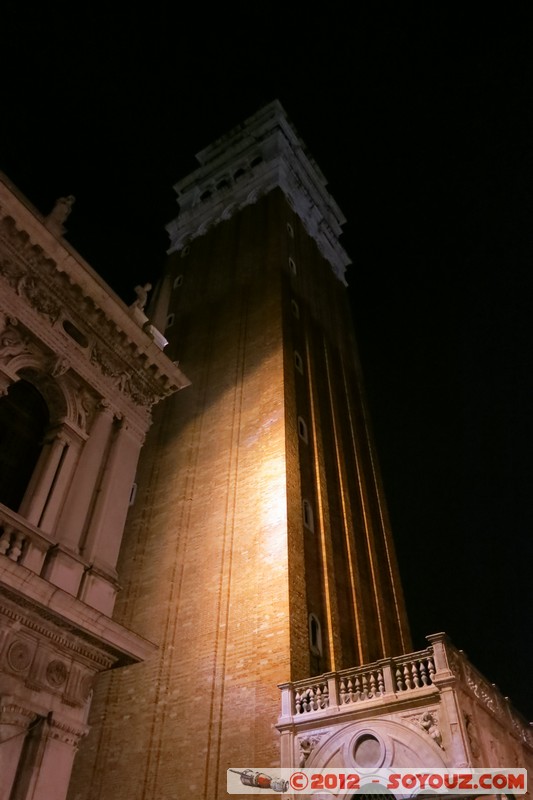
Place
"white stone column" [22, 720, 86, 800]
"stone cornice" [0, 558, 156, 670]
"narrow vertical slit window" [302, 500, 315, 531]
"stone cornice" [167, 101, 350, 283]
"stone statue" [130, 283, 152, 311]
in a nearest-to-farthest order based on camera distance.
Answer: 1. "white stone column" [22, 720, 86, 800]
2. "stone cornice" [0, 558, 156, 670]
3. "stone statue" [130, 283, 152, 311]
4. "narrow vertical slit window" [302, 500, 315, 531]
5. "stone cornice" [167, 101, 350, 283]

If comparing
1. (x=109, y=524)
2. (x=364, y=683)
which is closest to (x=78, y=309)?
(x=109, y=524)

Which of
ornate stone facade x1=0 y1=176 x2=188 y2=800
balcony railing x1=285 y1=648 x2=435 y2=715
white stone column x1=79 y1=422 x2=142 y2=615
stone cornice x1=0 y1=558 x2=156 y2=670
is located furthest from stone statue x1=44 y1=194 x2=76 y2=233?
balcony railing x1=285 y1=648 x2=435 y2=715

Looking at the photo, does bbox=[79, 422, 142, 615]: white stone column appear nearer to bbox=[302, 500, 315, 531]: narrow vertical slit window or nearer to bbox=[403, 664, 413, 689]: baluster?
bbox=[403, 664, 413, 689]: baluster

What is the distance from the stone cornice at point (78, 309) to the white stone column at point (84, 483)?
621 mm

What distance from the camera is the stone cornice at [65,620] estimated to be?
755 centimetres

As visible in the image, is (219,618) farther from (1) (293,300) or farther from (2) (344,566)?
(1) (293,300)

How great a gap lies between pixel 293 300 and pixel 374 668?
646 inches

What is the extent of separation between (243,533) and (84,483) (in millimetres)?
7437

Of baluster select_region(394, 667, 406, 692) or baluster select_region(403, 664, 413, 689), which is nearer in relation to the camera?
baluster select_region(403, 664, 413, 689)

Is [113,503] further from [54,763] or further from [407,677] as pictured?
[407,677]

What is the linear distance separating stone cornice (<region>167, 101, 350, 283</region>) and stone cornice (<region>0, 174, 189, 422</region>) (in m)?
22.4

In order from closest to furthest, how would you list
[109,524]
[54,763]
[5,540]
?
1. [54,763]
2. [5,540]
3. [109,524]

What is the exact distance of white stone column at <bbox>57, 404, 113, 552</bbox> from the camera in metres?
9.22

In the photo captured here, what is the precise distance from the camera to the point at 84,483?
9.98 metres
